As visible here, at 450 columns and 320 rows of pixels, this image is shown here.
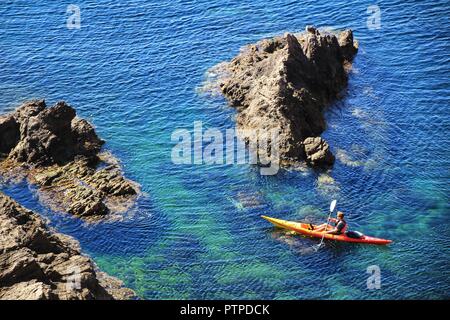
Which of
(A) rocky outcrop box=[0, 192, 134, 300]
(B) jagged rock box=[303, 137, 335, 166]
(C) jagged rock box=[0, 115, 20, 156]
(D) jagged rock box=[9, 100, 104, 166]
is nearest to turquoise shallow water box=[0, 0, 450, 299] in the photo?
(B) jagged rock box=[303, 137, 335, 166]

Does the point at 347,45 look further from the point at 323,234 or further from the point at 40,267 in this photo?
the point at 40,267

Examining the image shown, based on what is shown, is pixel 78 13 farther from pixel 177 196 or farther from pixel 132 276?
pixel 132 276

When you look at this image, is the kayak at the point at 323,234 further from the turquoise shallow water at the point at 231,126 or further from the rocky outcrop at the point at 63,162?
the rocky outcrop at the point at 63,162

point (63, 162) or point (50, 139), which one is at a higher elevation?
point (50, 139)

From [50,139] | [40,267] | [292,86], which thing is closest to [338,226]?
[292,86]

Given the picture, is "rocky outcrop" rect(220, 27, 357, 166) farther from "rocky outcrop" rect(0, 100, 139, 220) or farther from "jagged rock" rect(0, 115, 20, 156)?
"jagged rock" rect(0, 115, 20, 156)

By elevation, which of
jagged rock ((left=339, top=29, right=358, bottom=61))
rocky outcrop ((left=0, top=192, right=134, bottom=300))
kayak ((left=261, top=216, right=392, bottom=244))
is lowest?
kayak ((left=261, top=216, right=392, bottom=244))

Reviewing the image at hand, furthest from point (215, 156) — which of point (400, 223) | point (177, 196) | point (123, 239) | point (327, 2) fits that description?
point (327, 2)

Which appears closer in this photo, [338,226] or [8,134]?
[338,226]
